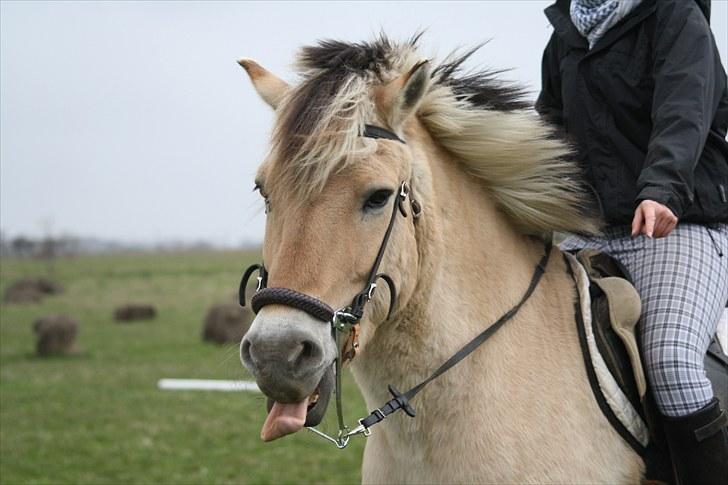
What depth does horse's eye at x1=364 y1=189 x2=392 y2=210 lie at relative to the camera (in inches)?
101

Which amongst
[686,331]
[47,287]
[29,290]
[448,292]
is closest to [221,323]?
[29,290]

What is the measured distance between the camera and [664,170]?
2861 mm

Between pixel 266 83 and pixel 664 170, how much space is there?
151 cm

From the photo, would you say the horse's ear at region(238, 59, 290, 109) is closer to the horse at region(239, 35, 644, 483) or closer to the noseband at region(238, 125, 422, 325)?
the horse at region(239, 35, 644, 483)

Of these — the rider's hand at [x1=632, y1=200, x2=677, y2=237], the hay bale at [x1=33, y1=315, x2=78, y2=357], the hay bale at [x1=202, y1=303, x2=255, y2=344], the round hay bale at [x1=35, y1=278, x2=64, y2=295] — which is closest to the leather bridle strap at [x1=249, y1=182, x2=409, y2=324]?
the rider's hand at [x1=632, y1=200, x2=677, y2=237]

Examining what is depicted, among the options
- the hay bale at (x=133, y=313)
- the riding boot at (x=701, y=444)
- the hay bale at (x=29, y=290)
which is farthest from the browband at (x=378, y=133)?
the hay bale at (x=29, y=290)

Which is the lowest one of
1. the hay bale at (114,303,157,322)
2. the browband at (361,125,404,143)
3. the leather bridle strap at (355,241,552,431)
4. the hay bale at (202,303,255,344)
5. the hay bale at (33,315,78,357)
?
the hay bale at (114,303,157,322)

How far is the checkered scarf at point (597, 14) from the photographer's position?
3.37 m

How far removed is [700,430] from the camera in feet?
9.44

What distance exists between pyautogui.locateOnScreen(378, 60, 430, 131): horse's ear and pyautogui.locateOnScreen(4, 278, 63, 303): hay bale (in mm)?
27681

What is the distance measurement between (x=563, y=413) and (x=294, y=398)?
41.0 inches

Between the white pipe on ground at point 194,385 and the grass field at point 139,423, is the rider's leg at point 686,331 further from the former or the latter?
the white pipe on ground at point 194,385

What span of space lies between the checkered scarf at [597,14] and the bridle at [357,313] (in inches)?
48.5

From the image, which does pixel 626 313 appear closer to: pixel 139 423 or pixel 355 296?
pixel 355 296
